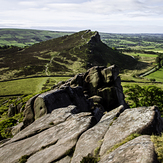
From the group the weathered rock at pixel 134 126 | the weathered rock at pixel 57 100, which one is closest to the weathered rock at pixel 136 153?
the weathered rock at pixel 134 126

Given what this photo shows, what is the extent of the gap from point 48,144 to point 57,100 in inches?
531

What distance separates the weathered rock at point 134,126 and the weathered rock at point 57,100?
12.6 metres

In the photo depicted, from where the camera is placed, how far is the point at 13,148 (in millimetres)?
17312

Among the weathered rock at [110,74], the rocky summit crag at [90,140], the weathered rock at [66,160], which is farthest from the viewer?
the weathered rock at [110,74]

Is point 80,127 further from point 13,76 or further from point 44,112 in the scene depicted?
point 13,76

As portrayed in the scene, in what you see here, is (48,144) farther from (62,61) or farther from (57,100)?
(62,61)

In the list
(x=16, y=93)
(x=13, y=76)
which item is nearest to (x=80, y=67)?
(x=13, y=76)

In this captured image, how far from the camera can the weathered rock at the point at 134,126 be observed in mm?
11883

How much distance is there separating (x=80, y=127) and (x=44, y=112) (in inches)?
476

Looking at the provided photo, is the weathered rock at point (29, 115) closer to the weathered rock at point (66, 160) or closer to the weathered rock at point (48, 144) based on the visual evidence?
the weathered rock at point (48, 144)

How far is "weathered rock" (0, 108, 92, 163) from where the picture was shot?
44.7 ft

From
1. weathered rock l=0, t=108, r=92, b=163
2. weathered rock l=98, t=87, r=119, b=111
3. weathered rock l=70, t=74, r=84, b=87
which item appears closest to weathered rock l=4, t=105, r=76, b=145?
weathered rock l=0, t=108, r=92, b=163

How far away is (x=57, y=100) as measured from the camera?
2831 centimetres

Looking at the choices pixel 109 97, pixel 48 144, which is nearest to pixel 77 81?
pixel 109 97
